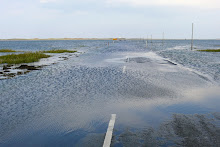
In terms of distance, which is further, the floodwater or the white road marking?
→ the floodwater

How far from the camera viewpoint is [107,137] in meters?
4.75

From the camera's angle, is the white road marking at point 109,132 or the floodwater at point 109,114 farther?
the floodwater at point 109,114

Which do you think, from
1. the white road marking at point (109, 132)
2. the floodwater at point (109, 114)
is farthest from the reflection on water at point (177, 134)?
the white road marking at point (109, 132)

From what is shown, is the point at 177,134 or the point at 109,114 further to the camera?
the point at 109,114

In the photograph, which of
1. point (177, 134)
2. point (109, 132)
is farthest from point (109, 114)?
point (177, 134)

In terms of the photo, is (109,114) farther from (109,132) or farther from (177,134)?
(177,134)

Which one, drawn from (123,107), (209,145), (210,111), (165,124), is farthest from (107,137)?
(210,111)

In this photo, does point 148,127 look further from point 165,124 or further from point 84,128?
point 84,128

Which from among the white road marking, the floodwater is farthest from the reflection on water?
the white road marking

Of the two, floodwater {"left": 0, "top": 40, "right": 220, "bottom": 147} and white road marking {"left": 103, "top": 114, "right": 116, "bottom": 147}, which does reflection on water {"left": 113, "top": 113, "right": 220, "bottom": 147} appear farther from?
white road marking {"left": 103, "top": 114, "right": 116, "bottom": 147}

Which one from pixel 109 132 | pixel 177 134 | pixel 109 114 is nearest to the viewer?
pixel 177 134

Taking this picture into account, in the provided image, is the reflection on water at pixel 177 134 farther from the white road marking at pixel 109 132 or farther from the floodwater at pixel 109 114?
the white road marking at pixel 109 132

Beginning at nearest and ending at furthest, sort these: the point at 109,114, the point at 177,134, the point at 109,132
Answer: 1. the point at 177,134
2. the point at 109,132
3. the point at 109,114

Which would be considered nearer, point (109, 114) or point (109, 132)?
point (109, 132)
